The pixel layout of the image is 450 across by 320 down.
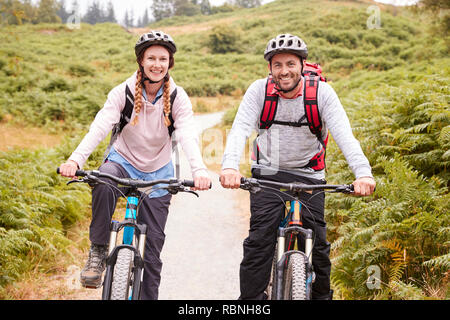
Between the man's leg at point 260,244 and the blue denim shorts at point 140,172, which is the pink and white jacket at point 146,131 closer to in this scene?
the blue denim shorts at point 140,172

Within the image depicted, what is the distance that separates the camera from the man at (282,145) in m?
3.70

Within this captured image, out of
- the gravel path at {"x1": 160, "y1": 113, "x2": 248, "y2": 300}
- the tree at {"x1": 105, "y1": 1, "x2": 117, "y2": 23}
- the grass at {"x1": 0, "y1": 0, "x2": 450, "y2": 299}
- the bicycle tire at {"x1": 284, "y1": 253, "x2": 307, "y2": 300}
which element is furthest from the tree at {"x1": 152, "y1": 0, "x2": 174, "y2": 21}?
the bicycle tire at {"x1": 284, "y1": 253, "x2": 307, "y2": 300}

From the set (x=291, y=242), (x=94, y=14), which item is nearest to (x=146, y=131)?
(x=291, y=242)

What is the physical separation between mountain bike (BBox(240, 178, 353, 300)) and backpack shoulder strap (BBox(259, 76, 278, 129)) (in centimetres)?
68

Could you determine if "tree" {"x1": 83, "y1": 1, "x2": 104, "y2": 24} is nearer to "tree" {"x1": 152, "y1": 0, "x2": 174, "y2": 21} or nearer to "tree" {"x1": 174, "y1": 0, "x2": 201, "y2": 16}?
"tree" {"x1": 152, "y1": 0, "x2": 174, "y2": 21}

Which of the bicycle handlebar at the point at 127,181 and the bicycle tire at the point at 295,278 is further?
the bicycle handlebar at the point at 127,181

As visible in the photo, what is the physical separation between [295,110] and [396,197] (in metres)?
2.28

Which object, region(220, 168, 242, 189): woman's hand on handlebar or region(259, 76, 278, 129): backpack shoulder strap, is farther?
region(259, 76, 278, 129): backpack shoulder strap

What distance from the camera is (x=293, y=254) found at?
3203 mm

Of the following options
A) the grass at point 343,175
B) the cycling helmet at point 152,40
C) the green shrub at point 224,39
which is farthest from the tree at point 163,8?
the cycling helmet at point 152,40

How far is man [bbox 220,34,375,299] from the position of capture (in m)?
3.70

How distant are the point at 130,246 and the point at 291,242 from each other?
1370 millimetres

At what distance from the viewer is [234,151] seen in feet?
11.9
